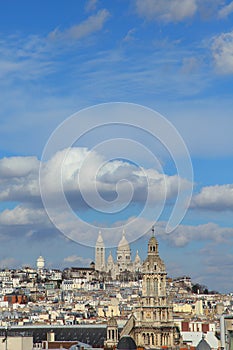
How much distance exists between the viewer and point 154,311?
66625 millimetres

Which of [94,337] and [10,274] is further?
[10,274]

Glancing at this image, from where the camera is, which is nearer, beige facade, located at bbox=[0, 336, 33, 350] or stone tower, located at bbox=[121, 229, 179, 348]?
beige facade, located at bbox=[0, 336, 33, 350]

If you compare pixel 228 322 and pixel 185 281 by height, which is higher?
pixel 185 281

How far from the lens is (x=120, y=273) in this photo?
195 meters

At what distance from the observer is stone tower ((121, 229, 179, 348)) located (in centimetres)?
6575

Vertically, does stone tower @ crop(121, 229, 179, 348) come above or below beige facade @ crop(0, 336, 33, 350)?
above

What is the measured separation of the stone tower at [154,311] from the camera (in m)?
65.8

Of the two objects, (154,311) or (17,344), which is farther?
(154,311)

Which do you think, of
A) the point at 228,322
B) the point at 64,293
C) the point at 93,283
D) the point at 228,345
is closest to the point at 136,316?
the point at 228,322

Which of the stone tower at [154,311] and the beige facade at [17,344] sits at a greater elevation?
the stone tower at [154,311]

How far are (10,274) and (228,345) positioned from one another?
159501mm

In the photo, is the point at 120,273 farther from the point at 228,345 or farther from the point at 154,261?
the point at 228,345

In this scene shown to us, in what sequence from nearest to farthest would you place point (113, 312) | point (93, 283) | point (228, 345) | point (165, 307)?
1. point (228, 345)
2. point (165, 307)
3. point (113, 312)
4. point (93, 283)

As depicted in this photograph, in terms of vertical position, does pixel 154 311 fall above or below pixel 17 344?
above
